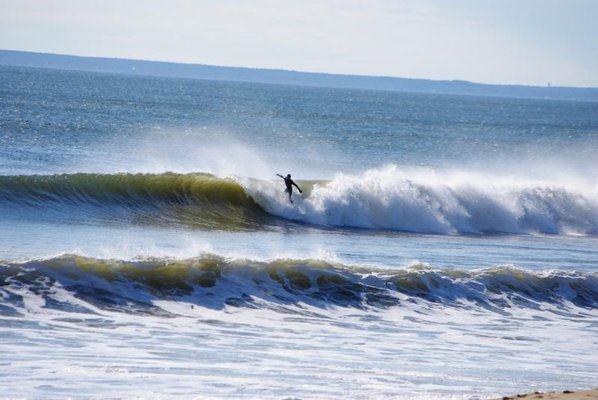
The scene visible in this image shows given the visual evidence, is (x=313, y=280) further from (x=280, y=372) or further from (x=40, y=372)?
(x=40, y=372)

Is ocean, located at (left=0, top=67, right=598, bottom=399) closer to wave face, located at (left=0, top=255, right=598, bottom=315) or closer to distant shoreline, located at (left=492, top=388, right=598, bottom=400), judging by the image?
wave face, located at (left=0, top=255, right=598, bottom=315)

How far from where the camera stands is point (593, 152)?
228 feet

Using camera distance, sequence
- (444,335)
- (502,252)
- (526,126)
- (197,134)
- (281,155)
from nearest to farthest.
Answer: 1. (444,335)
2. (502,252)
3. (281,155)
4. (197,134)
5. (526,126)

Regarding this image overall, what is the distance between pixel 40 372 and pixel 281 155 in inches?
1385

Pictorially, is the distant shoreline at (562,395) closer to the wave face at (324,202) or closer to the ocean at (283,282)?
the ocean at (283,282)

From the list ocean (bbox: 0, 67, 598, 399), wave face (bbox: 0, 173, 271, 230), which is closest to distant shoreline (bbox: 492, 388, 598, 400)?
ocean (bbox: 0, 67, 598, 399)

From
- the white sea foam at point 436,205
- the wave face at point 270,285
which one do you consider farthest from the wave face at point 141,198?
the wave face at point 270,285

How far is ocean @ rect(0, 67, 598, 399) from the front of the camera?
11.7 m

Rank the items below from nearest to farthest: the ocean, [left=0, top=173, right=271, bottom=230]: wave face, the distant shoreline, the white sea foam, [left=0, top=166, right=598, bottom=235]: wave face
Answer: the distant shoreline
the ocean
[left=0, top=173, right=271, bottom=230]: wave face
[left=0, top=166, right=598, bottom=235]: wave face
the white sea foam

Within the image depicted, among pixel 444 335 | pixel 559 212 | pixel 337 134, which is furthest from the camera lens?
pixel 337 134

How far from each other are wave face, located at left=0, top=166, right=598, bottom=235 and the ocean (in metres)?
0.07

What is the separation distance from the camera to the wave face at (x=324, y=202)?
82.9 ft

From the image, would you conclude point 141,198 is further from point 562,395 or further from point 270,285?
point 562,395

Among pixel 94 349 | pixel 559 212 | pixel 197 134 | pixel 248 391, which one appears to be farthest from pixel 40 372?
pixel 197 134
